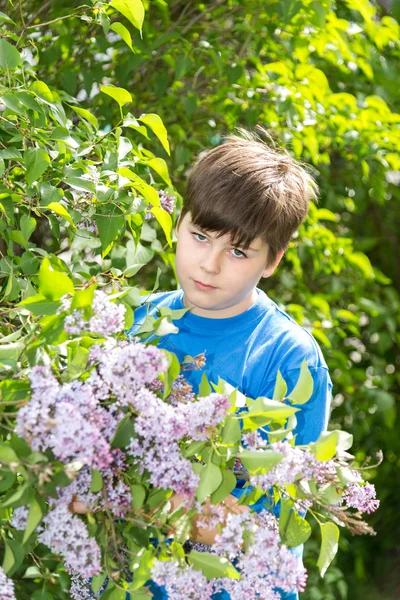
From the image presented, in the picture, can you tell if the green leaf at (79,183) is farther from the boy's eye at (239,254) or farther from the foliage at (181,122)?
the boy's eye at (239,254)

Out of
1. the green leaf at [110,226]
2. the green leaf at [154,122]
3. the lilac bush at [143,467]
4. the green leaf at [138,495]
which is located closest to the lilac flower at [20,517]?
the lilac bush at [143,467]

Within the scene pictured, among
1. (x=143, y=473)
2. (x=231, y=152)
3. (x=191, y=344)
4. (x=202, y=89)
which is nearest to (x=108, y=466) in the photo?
(x=143, y=473)

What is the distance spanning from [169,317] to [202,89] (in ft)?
4.07

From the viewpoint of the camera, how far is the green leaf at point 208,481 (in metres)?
0.81

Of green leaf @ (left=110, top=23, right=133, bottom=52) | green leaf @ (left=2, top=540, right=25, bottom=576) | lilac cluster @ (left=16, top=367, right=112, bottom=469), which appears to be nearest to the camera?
lilac cluster @ (left=16, top=367, right=112, bottom=469)

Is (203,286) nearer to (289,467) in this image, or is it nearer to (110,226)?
(110,226)

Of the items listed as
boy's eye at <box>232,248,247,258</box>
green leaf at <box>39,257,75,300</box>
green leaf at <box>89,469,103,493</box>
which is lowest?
green leaf at <box>89,469,103,493</box>

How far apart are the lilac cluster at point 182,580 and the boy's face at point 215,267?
1.36ft

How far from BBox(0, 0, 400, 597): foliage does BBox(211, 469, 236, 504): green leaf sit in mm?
308

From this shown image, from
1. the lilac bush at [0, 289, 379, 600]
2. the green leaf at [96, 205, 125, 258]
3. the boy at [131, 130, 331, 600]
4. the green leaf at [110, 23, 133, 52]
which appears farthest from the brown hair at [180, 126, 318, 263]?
the lilac bush at [0, 289, 379, 600]

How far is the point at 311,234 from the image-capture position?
6.91ft

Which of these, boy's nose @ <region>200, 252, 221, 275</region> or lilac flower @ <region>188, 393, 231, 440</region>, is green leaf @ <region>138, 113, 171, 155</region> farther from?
lilac flower @ <region>188, 393, 231, 440</region>

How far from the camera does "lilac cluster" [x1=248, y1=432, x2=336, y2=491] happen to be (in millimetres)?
834

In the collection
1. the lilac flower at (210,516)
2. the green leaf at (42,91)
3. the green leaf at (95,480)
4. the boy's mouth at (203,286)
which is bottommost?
the lilac flower at (210,516)
